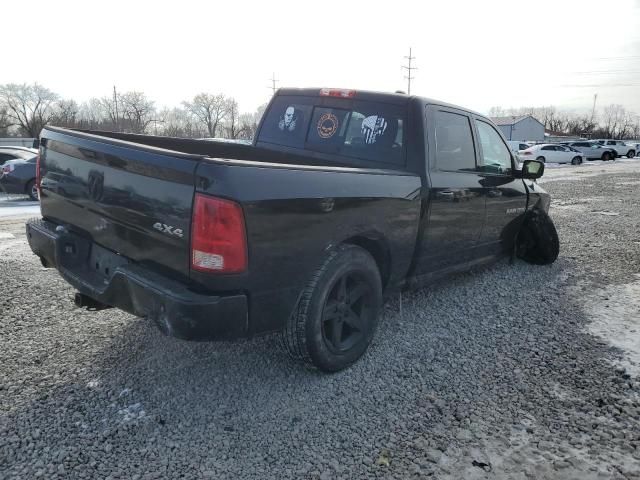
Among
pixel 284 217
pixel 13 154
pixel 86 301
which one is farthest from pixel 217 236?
pixel 13 154

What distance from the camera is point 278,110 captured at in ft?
15.1

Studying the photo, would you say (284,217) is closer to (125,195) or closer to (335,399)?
(125,195)

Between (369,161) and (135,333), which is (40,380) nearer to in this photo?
(135,333)

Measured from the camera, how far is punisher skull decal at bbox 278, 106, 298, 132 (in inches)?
175

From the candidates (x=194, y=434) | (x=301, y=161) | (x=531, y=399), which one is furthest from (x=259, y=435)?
(x=301, y=161)

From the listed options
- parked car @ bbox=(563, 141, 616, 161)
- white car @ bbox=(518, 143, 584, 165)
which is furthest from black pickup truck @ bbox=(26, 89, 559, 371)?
parked car @ bbox=(563, 141, 616, 161)

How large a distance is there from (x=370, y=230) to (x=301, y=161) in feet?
4.45

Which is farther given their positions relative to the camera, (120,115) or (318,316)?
(120,115)

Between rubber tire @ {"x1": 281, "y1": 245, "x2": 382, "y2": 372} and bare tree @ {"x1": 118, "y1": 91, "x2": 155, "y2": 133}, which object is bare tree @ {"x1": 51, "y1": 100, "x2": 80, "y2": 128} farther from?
rubber tire @ {"x1": 281, "y1": 245, "x2": 382, "y2": 372}

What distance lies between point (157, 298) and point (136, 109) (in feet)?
262

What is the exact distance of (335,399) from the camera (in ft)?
9.44

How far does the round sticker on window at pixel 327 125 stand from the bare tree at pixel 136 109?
2847 inches

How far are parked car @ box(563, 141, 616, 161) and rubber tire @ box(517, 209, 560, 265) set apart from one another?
37910 millimetres

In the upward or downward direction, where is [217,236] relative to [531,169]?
downward
